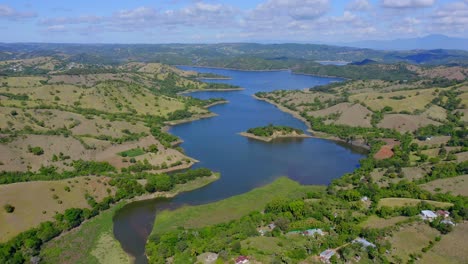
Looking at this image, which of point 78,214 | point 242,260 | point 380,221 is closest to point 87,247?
point 78,214

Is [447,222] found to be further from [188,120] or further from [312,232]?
[188,120]

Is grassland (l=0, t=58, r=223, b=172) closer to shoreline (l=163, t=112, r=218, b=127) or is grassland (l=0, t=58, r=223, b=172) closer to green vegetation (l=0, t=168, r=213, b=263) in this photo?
shoreline (l=163, t=112, r=218, b=127)

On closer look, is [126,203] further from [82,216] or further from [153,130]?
[153,130]

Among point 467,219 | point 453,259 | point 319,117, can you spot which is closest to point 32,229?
point 453,259

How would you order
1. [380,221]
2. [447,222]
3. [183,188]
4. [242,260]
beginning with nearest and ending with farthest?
[242,260] < [447,222] < [380,221] < [183,188]

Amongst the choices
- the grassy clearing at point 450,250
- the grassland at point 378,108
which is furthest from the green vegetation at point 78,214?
the grassland at point 378,108

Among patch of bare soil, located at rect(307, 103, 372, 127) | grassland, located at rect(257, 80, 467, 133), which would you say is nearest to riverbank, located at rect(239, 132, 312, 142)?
grassland, located at rect(257, 80, 467, 133)
